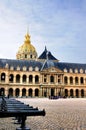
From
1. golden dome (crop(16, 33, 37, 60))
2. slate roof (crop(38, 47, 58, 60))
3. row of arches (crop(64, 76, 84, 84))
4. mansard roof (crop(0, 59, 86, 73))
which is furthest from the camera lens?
golden dome (crop(16, 33, 37, 60))

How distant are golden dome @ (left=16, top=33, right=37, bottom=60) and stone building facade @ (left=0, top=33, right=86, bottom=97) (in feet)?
116

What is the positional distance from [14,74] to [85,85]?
2916 cm

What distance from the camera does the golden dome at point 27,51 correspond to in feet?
461

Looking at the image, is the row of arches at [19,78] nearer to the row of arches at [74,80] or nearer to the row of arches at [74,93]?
the row of arches at [74,80]

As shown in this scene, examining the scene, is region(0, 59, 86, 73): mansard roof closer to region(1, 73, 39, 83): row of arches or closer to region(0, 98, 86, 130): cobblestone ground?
region(1, 73, 39, 83): row of arches

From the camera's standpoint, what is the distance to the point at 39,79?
337 ft

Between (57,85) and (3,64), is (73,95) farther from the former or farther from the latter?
(3,64)

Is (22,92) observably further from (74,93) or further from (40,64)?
(74,93)

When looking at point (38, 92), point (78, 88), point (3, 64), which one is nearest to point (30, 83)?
point (38, 92)

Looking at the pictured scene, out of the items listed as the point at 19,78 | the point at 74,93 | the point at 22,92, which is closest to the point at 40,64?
the point at 19,78

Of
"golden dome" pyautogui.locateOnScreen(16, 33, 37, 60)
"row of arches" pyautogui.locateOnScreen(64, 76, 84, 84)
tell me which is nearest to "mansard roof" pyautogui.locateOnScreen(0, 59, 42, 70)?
"row of arches" pyautogui.locateOnScreen(64, 76, 84, 84)

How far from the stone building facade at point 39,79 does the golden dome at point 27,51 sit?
1388 inches

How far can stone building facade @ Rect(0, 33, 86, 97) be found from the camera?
99.4 metres

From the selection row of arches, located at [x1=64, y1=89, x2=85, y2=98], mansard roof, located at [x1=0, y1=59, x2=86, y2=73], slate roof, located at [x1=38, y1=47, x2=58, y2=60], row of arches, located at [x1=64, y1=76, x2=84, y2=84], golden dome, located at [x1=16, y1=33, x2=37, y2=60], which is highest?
golden dome, located at [x1=16, y1=33, x2=37, y2=60]
